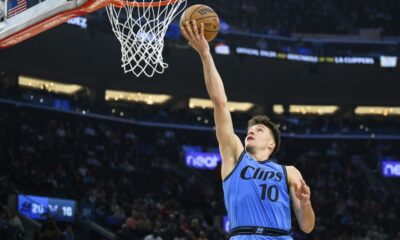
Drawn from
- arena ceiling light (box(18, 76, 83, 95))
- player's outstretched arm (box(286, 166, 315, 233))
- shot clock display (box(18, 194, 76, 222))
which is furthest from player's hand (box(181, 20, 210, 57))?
arena ceiling light (box(18, 76, 83, 95))

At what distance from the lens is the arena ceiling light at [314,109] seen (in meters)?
31.3

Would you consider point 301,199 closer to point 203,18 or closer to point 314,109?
point 203,18

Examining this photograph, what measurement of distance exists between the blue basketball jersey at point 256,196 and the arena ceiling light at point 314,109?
88.1 ft

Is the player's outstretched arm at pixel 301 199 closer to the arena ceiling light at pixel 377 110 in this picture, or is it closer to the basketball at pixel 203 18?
the basketball at pixel 203 18

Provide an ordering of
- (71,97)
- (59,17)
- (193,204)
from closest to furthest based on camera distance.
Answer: (59,17), (193,204), (71,97)

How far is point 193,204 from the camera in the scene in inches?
875

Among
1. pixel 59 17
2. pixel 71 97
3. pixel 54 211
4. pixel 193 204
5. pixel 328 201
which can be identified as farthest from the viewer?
pixel 71 97

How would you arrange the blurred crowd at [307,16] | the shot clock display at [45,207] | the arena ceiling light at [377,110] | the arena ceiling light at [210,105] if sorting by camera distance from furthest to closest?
the arena ceiling light at [377,110], the arena ceiling light at [210,105], the blurred crowd at [307,16], the shot clock display at [45,207]

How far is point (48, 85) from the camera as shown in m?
26.9

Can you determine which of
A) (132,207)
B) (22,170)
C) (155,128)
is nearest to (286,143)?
(155,128)

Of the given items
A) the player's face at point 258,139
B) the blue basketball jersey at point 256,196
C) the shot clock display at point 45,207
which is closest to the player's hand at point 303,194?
the blue basketball jersey at point 256,196

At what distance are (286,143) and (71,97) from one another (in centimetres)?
828

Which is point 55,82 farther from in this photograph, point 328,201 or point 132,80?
point 328,201

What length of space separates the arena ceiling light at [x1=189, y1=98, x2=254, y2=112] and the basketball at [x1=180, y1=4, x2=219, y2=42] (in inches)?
950
